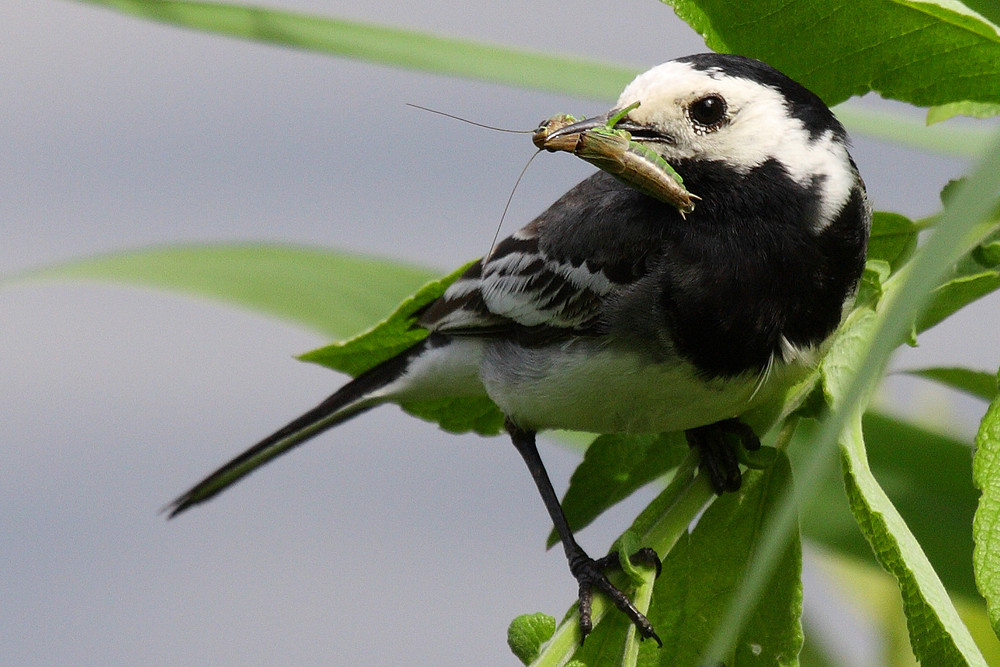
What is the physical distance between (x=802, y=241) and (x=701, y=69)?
23 centimetres

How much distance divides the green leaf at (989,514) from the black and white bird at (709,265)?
28 cm

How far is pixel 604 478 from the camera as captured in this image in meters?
1.26

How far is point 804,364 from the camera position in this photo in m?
1.19

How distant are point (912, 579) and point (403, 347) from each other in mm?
850

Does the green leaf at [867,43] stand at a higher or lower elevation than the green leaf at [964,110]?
higher

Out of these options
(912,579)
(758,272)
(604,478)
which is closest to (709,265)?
(758,272)

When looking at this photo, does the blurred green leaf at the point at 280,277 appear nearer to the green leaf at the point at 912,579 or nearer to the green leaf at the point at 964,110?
the green leaf at the point at 964,110

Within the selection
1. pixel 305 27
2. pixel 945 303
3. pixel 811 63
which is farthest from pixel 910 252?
pixel 305 27

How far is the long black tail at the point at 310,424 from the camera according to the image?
1.71 m

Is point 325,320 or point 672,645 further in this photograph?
point 325,320

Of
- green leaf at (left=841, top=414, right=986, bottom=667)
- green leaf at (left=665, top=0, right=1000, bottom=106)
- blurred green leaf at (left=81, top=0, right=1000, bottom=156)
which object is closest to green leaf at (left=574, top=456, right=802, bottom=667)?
green leaf at (left=841, top=414, right=986, bottom=667)

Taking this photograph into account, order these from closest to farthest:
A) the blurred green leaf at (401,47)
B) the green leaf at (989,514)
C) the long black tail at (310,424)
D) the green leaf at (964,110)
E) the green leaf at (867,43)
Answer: the green leaf at (989,514) → the green leaf at (867,43) → the green leaf at (964,110) → the blurred green leaf at (401,47) → the long black tail at (310,424)

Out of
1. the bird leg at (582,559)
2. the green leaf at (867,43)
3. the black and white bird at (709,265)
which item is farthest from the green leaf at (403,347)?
the green leaf at (867,43)

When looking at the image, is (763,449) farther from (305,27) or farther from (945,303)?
(305,27)
